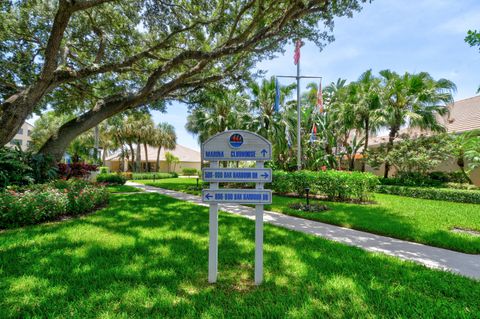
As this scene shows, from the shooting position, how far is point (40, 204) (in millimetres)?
6074

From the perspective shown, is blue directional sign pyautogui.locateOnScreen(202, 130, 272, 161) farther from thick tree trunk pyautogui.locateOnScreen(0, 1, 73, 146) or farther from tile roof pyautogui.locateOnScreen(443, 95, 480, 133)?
tile roof pyautogui.locateOnScreen(443, 95, 480, 133)

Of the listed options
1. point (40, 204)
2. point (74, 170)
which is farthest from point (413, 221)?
point (74, 170)

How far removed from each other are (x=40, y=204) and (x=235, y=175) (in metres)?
5.95

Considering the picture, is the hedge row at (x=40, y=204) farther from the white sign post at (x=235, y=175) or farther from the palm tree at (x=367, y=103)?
the palm tree at (x=367, y=103)

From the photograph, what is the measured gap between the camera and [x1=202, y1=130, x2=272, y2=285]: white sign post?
324cm

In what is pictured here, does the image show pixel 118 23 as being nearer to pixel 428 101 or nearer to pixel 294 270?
pixel 294 270

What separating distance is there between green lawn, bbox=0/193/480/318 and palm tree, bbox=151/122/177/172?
28.3 meters

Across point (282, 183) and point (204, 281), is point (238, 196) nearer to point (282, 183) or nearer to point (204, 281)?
point (204, 281)

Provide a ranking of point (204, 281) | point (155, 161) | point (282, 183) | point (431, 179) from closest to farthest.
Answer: point (204, 281), point (282, 183), point (431, 179), point (155, 161)

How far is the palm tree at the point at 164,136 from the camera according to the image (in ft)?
106

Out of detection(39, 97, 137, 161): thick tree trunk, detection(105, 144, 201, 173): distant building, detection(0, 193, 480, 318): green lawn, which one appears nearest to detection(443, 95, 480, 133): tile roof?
detection(0, 193, 480, 318): green lawn

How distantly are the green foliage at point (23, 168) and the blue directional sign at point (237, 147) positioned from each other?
8.23m

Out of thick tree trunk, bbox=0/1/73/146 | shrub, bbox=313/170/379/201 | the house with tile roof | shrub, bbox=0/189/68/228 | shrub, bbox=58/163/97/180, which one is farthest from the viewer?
the house with tile roof

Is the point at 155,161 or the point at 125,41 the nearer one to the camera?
the point at 125,41
